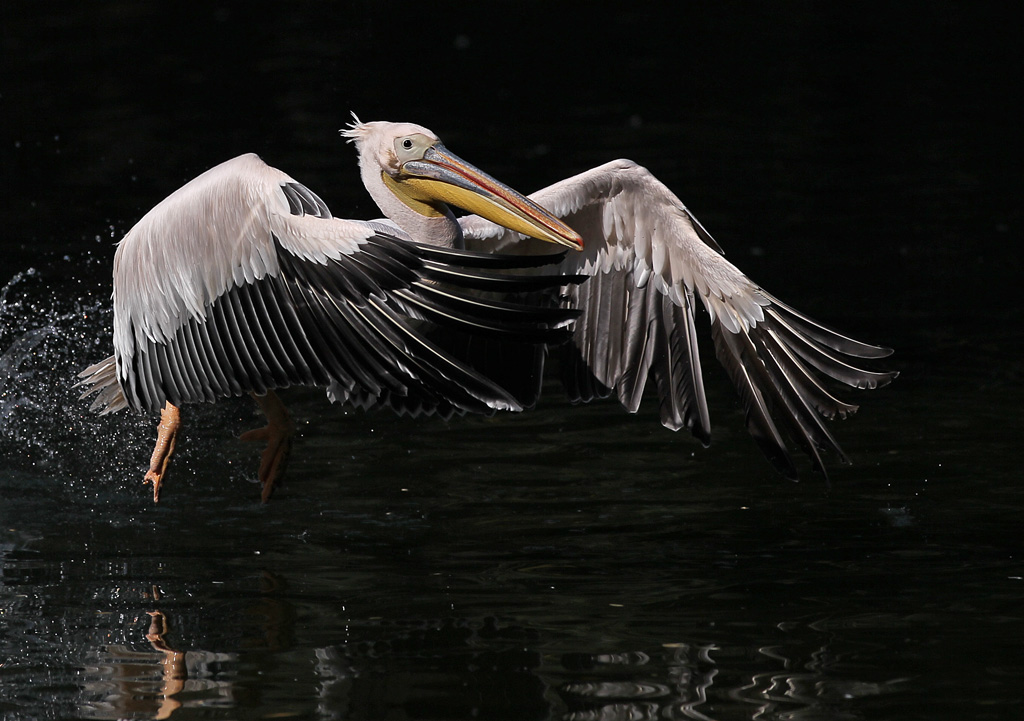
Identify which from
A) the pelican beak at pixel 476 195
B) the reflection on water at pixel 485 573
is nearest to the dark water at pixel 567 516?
the reflection on water at pixel 485 573

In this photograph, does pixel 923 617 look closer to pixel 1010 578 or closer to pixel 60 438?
pixel 1010 578

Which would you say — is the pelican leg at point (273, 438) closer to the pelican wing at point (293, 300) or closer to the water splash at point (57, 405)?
the pelican wing at point (293, 300)

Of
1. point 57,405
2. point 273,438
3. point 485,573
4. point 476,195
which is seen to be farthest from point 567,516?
point 57,405

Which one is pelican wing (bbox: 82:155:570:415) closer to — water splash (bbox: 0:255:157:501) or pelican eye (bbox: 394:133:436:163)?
Answer: pelican eye (bbox: 394:133:436:163)

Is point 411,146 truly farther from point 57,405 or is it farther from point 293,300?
point 57,405

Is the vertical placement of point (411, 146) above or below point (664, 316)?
above

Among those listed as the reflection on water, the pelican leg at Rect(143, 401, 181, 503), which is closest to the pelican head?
the pelican leg at Rect(143, 401, 181, 503)

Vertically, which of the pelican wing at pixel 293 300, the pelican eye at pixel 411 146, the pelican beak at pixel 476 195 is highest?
the pelican eye at pixel 411 146

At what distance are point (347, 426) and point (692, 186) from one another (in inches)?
235

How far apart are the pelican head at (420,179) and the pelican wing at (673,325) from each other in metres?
0.40

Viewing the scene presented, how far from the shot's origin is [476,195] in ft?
20.5

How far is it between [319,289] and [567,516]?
1828 mm

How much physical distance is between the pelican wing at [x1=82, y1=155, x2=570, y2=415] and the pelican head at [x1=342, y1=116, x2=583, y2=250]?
0.50 metres

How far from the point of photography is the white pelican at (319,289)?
563cm
